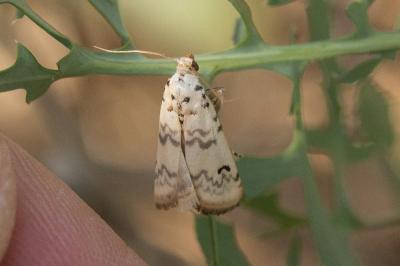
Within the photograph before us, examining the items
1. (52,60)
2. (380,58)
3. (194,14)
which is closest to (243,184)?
(380,58)

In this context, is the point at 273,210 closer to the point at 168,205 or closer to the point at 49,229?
the point at 168,205

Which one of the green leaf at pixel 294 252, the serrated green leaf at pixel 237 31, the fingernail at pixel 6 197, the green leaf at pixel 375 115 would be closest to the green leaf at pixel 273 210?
the green leaf at pixel 294 252

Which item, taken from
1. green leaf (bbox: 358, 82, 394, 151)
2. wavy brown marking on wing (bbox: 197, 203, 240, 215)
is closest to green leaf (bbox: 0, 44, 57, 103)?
wavy brown marking on wing (bbox: 197, 203, 240, 215)

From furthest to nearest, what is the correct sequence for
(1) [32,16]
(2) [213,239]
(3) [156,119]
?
1. (3) [156,119]
2. (2) [213,239]
3. (1) [32,16]

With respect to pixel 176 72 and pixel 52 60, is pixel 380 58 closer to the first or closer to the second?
pixel 176 72

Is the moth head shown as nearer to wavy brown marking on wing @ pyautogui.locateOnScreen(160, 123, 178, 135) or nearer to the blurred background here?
wavy brown marking on wing @ pyautogui.locateOnScreen(160, 123, 178, 135)

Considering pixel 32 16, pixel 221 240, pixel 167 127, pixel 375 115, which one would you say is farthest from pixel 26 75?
pixel 375 115

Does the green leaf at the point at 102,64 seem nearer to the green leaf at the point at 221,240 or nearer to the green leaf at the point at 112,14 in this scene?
the green leaf at the point at 112,14

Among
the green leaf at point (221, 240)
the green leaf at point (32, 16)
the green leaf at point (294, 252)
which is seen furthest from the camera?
the green leaf at point (294, 252)
